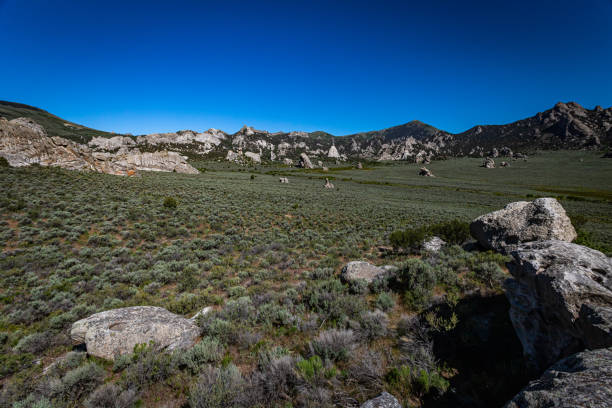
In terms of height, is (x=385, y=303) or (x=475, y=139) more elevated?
(x=475, y=139)

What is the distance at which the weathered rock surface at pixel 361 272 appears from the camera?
7637 mm

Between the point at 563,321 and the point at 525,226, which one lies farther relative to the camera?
the point at 525,226

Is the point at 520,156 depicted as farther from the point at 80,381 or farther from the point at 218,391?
the point at 80,381

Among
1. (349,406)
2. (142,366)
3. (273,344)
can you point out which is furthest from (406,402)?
(142,366)

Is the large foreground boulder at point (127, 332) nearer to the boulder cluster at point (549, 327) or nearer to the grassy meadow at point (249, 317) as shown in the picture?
the boulder cluster at point (549, 327)

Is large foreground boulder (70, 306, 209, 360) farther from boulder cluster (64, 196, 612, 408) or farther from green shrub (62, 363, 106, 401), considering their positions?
green shrub (62, 363, 106, 401)

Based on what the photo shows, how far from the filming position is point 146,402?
3617 mm

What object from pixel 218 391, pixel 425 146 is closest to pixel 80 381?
pixel 218 391

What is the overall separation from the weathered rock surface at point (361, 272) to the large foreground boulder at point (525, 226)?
18.2 feet

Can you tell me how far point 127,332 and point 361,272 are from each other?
6.70 m

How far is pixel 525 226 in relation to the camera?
30.7 ft

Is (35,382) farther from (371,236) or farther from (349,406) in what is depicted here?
(371,236)

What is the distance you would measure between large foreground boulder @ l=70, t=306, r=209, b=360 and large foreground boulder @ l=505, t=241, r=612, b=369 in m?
6.89

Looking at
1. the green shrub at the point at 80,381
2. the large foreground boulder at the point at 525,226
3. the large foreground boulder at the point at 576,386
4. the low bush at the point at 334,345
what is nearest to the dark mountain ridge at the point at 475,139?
the large foreground boulder at the point at 525,226
